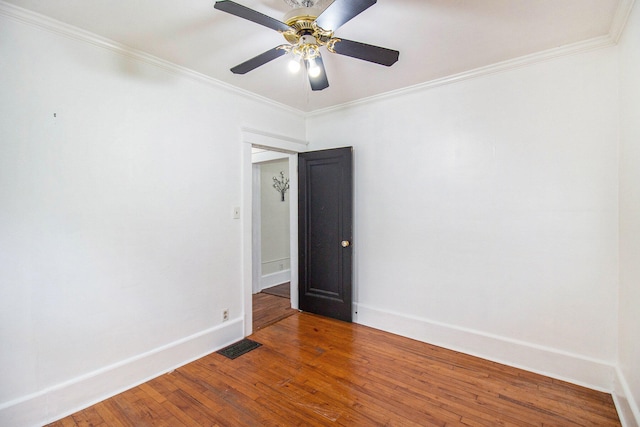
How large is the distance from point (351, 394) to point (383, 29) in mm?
2607

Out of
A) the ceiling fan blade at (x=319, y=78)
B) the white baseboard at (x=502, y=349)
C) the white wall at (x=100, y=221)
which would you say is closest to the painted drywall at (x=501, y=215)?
the white baseboard at (x=502, y=349)

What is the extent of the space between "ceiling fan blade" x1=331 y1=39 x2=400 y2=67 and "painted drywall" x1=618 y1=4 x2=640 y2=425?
55.7 inches

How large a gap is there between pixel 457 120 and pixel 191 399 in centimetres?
327

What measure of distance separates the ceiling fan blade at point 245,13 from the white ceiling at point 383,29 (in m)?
0.31

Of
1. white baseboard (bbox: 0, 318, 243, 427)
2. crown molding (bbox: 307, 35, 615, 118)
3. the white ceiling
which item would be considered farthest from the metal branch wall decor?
white baseboard (bbox: 0, 318, 243, 427)

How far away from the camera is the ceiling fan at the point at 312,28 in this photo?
4.51 feet

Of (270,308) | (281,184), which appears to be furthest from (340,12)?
(281,184)

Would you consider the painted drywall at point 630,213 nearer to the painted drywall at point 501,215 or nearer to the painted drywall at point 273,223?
the painted drywall at point 501,215

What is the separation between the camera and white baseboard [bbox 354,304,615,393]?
2.23m

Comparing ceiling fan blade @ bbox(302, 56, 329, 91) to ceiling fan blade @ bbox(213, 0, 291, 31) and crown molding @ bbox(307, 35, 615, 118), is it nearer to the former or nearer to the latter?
ceiling fan blade @ bbox(213, 0, 291, 31)

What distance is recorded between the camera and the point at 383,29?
6.58 ft

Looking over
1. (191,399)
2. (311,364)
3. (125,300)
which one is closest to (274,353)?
(311,364)

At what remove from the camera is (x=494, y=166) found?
2.64 metres

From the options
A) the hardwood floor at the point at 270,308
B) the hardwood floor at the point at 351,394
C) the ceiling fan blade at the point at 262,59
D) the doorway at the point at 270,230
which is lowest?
the hardwood floor at the point at 351,394
